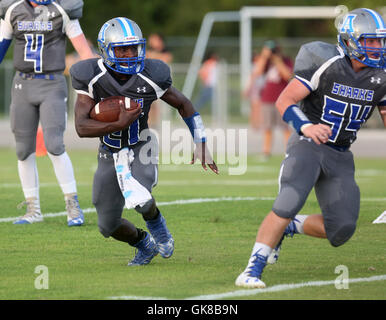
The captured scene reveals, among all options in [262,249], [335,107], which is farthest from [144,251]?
[335,107]

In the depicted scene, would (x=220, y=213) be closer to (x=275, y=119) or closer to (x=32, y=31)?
(x=32, y=31)

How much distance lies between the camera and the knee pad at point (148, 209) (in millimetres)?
6090

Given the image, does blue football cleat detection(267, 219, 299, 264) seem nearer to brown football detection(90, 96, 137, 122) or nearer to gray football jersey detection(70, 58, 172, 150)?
gray football jersey detection(70, 58, 172, 150)

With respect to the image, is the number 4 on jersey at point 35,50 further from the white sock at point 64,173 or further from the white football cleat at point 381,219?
the white football cleat at point 381,219

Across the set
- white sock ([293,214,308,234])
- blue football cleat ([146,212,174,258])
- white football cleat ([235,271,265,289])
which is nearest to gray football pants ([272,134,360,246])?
white sock ([293,214,308,234])

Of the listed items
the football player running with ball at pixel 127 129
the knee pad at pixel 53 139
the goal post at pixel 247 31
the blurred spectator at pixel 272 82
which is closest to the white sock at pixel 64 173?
the knee pad at pixel 53 139

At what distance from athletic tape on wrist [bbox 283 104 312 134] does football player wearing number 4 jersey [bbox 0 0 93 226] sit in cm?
285

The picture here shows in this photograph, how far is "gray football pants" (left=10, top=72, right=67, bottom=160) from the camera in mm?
8055

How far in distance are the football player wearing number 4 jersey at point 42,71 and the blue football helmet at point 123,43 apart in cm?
194

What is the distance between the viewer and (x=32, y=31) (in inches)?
322

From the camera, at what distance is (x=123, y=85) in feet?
20.6

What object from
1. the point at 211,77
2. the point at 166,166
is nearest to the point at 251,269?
the point at 166,166

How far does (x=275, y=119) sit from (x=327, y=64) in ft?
28.9
